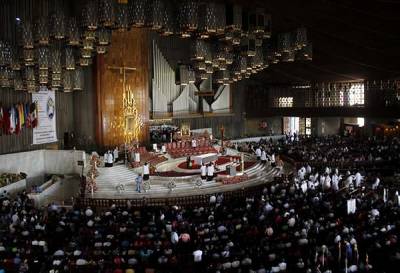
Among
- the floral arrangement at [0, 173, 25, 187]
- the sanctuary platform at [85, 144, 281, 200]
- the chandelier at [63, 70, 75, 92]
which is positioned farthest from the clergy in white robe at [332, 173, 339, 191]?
the floral arrangement at [0, 173, 25, 187]

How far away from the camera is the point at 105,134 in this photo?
29.2 metres

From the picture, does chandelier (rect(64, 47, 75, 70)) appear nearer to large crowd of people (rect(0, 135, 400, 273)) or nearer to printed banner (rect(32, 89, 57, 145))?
printed banner (rect(32, 89, 57, 145))

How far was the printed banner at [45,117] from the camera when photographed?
26781 millimetres

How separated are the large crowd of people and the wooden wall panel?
38.3 feet

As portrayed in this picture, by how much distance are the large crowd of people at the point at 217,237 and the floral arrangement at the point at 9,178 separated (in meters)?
3.83

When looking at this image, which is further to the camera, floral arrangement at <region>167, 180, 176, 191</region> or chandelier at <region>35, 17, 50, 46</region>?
floral arrangement at <region>167, 180, 176, 191</region>

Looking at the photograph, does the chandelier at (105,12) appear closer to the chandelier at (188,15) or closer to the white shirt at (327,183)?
the chandelier at (188,15)

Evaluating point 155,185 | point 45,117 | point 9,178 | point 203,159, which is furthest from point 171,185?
point 45,117

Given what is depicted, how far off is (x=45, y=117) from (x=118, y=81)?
547 cm

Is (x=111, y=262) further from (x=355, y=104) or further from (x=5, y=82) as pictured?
(x=355, y=104)

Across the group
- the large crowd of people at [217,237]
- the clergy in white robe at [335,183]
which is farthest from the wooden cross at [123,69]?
the clergy in white robe at [335,183]

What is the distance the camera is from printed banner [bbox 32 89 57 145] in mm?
26781

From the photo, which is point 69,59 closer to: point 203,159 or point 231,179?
point 203,159

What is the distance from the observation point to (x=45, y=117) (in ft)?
89.7
